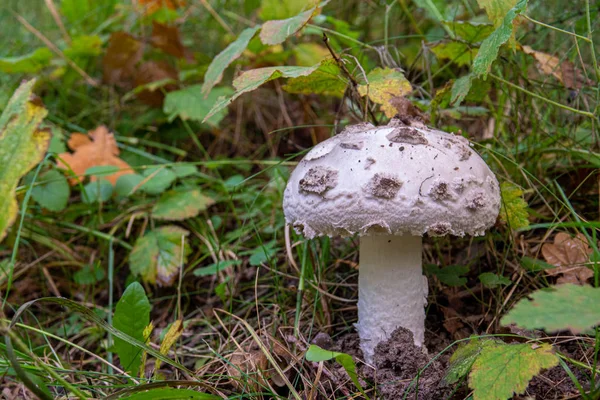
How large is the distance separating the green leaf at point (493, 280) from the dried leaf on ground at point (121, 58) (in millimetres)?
3302

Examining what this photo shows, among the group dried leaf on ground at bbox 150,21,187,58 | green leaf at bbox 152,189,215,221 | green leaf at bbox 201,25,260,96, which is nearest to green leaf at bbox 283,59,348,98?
green leaf at bbox 201,25,260,96

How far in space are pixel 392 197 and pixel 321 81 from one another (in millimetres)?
825

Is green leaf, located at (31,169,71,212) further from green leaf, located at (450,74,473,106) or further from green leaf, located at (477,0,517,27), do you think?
green leaf, located at (477,0,517,27)

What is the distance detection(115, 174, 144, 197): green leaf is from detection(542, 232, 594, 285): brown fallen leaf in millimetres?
2425

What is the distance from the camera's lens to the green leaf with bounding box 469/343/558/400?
1.45 meters

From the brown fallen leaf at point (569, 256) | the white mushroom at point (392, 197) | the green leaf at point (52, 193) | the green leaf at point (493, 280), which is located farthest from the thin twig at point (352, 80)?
the green leaf at point (52, 193)

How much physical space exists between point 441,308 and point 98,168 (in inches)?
90.2

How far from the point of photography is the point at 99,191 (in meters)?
3.19

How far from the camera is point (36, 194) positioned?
3082 millimetres

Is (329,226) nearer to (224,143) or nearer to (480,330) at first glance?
(480,330)

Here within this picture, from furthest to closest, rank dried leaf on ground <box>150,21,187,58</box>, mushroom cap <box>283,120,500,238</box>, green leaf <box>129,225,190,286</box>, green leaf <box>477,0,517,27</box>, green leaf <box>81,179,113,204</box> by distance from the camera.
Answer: dried leaf on ground <box>150,21,187,58</box> → green leaf <box>81,179,113,204</box> → green leaf <box>129,225,190,286</box> → green leaf <box>477,0,517,27</box> → mushroom cap <box>283,120,500,238</box>

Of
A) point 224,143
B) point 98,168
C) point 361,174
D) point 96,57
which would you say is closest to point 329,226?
point 361,174

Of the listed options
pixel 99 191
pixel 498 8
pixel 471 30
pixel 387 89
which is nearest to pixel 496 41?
pixel 498 8

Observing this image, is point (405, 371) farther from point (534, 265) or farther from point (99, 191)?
point (99, 191)
